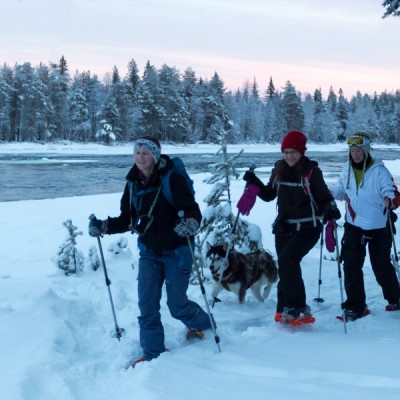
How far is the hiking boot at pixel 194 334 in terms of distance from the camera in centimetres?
466

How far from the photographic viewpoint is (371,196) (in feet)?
17.1

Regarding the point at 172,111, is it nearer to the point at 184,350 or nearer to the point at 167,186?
the point at 167,186

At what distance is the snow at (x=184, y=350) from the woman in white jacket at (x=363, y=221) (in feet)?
1.01

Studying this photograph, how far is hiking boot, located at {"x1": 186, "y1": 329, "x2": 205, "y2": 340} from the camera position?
4660 millimetres

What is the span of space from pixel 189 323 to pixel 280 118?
87628 mm

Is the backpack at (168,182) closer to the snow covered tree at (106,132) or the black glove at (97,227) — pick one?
the black glove at (97,227)

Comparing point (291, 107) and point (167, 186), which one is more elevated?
point (291, 107)

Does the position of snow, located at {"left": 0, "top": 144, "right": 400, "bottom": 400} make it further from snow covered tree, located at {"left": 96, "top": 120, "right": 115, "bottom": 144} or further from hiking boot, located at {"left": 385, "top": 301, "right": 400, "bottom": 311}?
snow covered tree, located at {"left": 96, "top": 120, "right": 115, "bottom": 144}

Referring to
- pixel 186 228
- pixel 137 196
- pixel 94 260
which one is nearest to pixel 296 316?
pixel 186 228

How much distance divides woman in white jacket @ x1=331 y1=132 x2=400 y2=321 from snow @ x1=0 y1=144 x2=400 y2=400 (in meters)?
0.31

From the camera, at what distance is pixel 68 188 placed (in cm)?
2052

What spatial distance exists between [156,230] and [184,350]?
44.6 inches

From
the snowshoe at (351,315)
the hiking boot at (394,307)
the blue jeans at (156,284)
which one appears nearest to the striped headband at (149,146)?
the blue jeans at (156,284)

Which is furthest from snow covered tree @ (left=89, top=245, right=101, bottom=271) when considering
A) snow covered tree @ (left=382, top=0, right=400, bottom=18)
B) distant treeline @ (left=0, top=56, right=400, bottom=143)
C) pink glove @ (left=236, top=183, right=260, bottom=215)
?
distant treeline @ (left=0, top=56, right=400, bottom=143)
